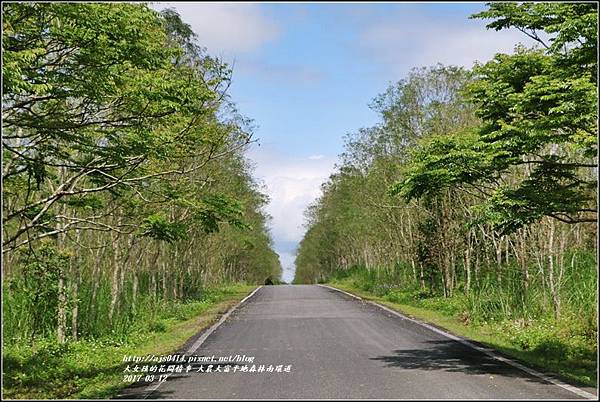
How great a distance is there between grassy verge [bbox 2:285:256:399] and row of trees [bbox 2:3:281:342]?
1.38m

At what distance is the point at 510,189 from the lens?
10.9m

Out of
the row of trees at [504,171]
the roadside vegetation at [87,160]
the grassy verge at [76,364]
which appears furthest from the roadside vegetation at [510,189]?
the grassy verge at [76,364]

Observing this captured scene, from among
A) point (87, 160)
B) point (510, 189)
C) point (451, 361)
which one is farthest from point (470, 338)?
point (87, 160)

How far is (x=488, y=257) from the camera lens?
82.4ft

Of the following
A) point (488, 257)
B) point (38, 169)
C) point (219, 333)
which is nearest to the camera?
point (38, 169)

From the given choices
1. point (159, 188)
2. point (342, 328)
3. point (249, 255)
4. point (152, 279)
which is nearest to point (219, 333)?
point (342, 328)

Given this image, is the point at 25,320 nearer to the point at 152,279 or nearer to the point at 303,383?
the point at 303,383

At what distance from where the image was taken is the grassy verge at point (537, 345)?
10.4 m

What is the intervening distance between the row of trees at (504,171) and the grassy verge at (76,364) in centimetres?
638

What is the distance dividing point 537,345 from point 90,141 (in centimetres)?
941

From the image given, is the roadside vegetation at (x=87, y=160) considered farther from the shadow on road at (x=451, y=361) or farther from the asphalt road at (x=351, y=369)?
the shadow on road at (x=451, y=361)

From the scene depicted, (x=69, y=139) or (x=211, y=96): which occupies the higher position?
(x=211, y=96)

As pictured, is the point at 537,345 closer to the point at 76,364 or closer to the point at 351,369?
the point at 351,369

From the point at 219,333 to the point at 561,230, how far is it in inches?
413
